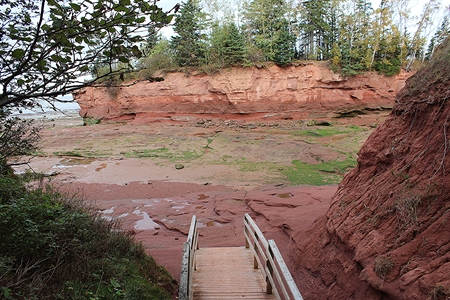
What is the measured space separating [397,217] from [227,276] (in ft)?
9.81

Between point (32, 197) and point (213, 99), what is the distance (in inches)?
1093

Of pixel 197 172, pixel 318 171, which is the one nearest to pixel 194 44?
pixel 197 172

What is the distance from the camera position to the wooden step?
187 inches

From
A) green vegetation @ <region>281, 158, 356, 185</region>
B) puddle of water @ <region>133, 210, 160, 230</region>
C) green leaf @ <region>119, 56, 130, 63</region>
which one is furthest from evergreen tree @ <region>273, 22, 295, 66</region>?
green leaf @ <region>119, 56, 130, 63</region>

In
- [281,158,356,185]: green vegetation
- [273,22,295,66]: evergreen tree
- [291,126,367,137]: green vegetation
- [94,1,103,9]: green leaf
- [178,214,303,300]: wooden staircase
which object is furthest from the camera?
[273,22,295,66]: evergreen tree

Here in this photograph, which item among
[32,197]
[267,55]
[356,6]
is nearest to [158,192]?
[32,197]

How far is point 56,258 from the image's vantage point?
11.7 feet

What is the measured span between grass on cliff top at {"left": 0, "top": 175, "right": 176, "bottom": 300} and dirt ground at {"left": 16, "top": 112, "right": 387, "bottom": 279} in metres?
1.54

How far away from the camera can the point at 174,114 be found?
31.3 meters

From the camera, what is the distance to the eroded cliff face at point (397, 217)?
3515 millimetres

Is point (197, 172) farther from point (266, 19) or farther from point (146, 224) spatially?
point (266, 19)

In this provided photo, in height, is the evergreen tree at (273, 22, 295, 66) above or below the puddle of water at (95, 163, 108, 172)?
above

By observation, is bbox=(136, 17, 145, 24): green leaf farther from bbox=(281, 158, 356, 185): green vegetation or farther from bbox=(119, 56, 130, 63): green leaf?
bbox=(281, 158, 356, 185): green vegetation

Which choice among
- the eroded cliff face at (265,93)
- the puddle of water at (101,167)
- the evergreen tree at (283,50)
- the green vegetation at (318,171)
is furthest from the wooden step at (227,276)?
the evergreen tree at (283,50)
